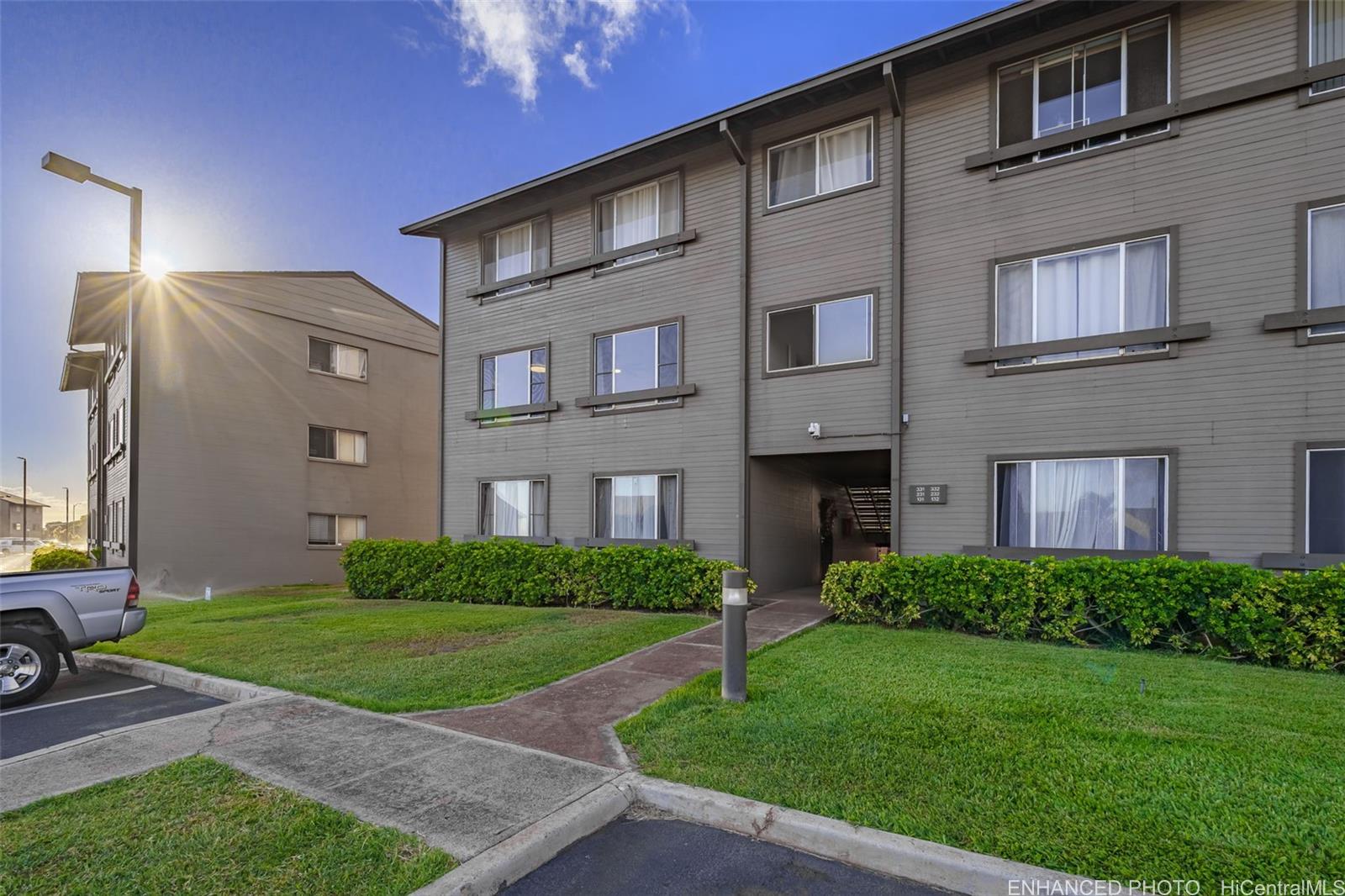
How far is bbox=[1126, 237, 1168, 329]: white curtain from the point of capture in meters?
8.57

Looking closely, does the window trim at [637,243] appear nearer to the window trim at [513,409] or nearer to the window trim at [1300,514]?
the window trim at [513,409]

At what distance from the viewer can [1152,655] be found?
7121mm

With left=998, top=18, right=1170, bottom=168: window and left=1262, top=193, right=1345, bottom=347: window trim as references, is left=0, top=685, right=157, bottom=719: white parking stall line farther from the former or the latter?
left=1262, top=193, right=1345, bottom=347: window trim

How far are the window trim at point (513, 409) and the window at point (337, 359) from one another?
26.6ft

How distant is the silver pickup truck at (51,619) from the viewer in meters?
6.07

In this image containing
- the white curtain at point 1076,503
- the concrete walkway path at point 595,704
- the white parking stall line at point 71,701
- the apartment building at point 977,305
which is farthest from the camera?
the white curtain at point 1076,503

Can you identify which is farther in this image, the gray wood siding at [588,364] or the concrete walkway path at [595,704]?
the gray wood siding at [588,364]

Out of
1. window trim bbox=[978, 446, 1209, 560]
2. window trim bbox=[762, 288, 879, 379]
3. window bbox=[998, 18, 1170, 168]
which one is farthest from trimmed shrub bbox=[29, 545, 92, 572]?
window bbox=[998, 18, 1170, 168]

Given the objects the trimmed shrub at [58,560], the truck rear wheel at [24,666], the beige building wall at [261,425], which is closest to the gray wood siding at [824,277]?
the truck rear wheel at [24,666]

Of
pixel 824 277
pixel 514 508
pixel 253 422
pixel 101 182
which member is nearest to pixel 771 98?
pixel 824 277

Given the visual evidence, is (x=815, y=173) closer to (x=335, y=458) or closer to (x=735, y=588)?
(x=735, y=588)

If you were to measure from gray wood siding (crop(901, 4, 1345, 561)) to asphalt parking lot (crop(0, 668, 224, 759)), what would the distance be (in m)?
9.22

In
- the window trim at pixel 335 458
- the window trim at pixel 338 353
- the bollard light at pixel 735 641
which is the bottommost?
the bollard light at pixel 735 641

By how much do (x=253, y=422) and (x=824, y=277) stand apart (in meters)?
16.8
